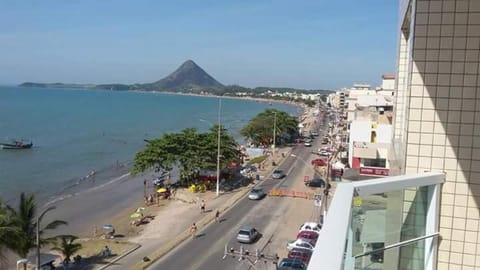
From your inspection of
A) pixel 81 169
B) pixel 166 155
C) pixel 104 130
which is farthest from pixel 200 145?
pixel 104 130

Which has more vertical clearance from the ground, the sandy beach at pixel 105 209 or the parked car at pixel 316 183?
the parked car at pixel 316 183

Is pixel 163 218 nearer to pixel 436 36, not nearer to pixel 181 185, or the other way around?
pixel 181 185

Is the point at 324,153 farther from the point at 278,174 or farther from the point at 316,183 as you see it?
the point at 316,183

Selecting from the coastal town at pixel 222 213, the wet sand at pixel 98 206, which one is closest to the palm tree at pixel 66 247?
the coastal town at pixel 222 213

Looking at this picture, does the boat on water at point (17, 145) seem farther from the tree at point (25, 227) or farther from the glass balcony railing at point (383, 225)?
the glass balcony railing at point (383, 225)

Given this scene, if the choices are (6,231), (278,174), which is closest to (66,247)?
(6,231)

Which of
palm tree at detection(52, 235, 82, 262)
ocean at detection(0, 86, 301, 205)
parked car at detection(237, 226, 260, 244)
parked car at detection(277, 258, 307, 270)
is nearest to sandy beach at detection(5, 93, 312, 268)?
ocean at detection(0, 86, 301, 205)
